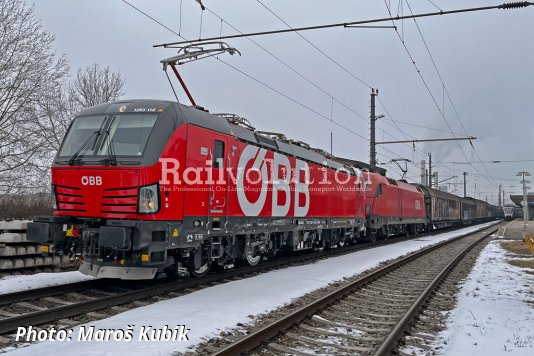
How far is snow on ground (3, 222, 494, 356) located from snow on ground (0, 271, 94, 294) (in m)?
2.90

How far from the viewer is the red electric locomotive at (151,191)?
806cm

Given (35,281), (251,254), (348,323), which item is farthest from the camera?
(251,254)

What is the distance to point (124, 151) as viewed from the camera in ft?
27.3

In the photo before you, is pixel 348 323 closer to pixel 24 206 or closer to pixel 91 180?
pixel 91 180

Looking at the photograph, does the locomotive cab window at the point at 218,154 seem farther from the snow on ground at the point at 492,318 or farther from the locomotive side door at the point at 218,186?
the snow on ground at the point at 492,318

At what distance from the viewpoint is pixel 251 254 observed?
12.0m

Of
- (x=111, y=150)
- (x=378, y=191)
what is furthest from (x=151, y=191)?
(x=378, y=191)

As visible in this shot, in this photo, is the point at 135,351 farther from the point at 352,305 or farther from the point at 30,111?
the point at 30,111

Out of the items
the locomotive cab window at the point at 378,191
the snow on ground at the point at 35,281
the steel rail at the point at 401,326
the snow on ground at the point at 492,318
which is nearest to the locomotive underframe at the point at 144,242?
the snow on ground at the point at 35,281

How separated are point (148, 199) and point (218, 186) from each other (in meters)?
2.06

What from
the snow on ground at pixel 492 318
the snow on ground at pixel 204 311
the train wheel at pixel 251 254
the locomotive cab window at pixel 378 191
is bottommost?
the snow on ground at pixel 492 318

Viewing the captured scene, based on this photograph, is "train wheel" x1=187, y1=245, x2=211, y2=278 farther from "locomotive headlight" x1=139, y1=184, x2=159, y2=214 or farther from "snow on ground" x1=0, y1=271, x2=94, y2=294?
"snow on ground" x1=0, y1=271, x2=94, y2=294

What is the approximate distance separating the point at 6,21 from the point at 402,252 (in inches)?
730

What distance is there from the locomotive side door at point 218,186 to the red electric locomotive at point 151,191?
0.02 metres
